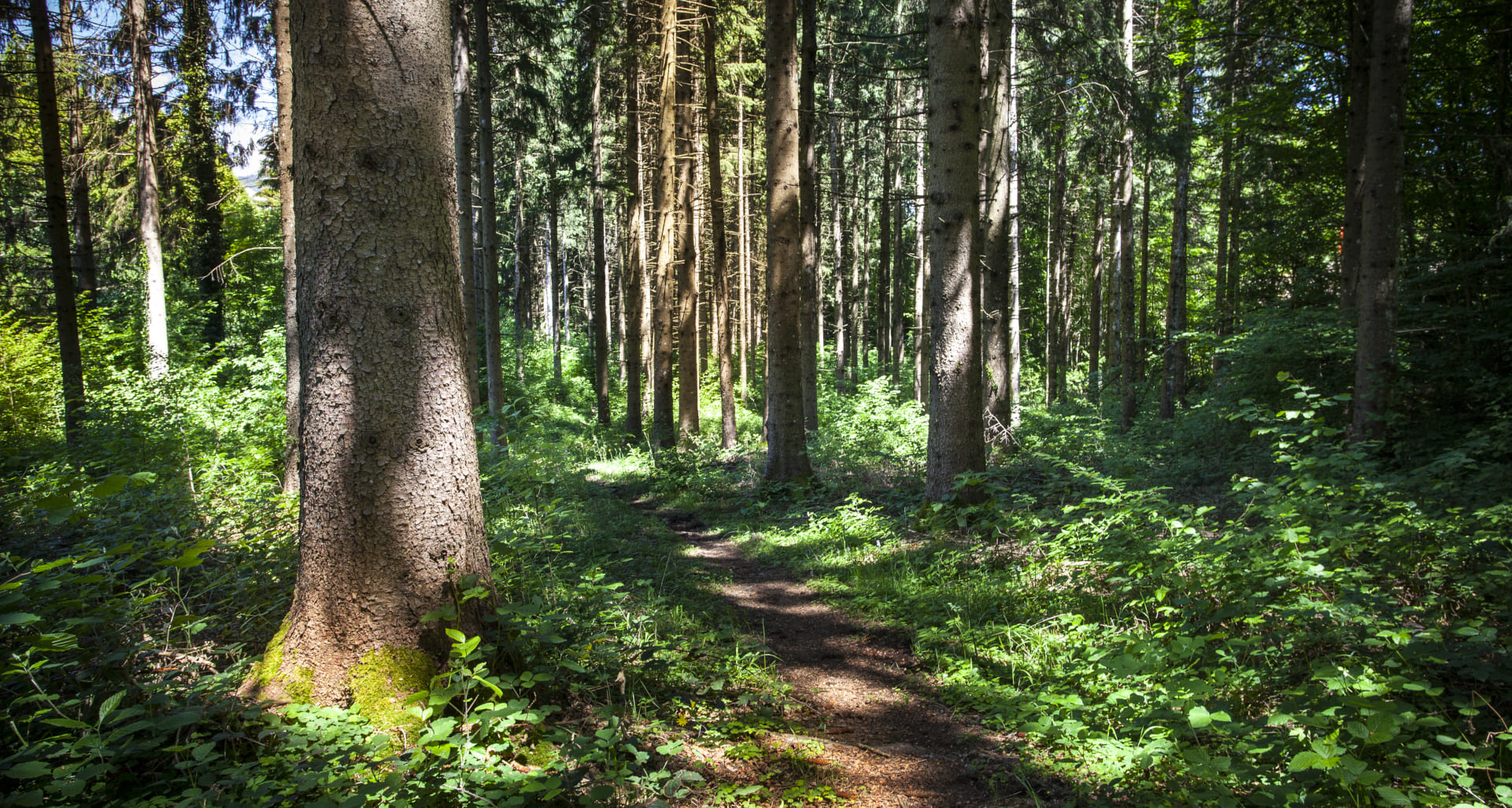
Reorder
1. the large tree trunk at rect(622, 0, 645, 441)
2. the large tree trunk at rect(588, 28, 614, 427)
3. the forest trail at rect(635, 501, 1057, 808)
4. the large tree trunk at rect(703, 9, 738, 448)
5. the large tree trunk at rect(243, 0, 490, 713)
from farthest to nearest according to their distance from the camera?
1. the large tree trunk at rect(588, 28, 614, 427)
2. the large tree trunk at rect(622, 0, 645, 441)
3. the large tree trunk at rect(703, 9, 738, 448)
4. the forest trail at rect(635, 501, 1057, 808)
5. the large tree trunk at rect(243, 0, 490, 713)

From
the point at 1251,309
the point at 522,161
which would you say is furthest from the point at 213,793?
the point at 522,161

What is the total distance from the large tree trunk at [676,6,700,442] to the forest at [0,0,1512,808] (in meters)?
0.13

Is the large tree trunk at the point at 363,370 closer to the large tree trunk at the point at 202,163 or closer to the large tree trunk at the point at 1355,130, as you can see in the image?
the large tree trunk at the point at 202,163

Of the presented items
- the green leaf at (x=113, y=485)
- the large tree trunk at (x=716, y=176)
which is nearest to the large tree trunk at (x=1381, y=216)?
the green leaf at (x=113, y=485)

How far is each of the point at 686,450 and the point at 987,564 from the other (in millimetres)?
9162

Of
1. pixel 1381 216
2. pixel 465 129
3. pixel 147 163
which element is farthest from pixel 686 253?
pixel 1381 216

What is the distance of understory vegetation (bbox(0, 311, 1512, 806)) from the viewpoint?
2.42 m

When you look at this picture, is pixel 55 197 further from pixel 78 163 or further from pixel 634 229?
pixel 634 229

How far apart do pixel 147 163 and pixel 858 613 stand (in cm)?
1749

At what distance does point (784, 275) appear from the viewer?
11.2 meters

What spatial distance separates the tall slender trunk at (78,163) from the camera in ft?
42.1

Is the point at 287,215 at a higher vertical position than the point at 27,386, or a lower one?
higher

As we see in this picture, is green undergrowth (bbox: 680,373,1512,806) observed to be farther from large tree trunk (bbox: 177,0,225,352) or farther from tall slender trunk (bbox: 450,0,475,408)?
large tree trunk (bbox: 177,0,225,352)

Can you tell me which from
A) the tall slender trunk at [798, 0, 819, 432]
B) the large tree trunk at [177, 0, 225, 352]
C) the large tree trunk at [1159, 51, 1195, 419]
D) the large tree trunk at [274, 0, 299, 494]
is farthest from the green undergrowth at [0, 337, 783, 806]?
the large tree trunk at [1159, 51, 1195, 419]
